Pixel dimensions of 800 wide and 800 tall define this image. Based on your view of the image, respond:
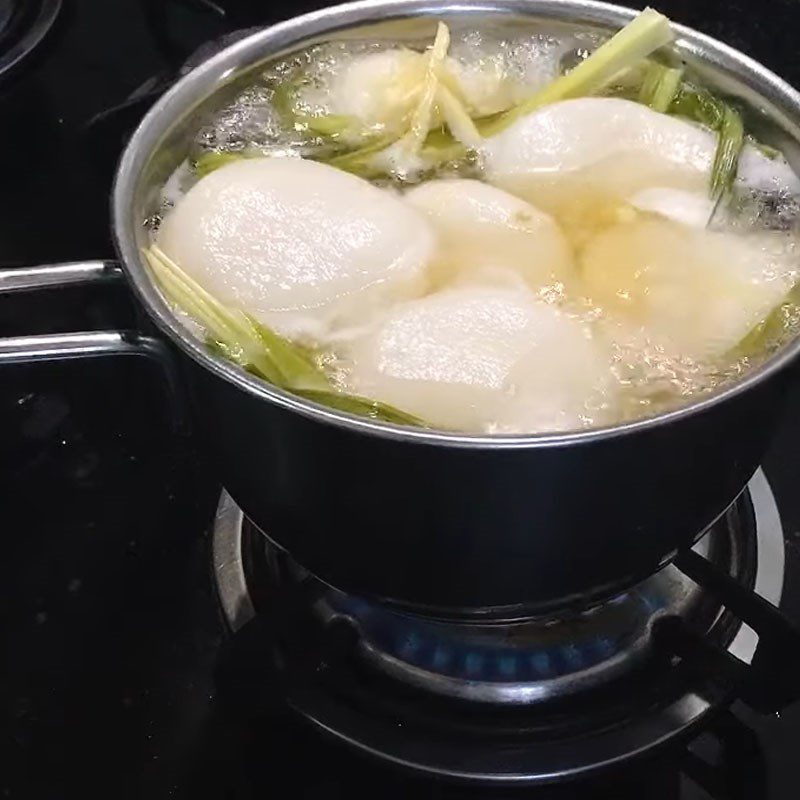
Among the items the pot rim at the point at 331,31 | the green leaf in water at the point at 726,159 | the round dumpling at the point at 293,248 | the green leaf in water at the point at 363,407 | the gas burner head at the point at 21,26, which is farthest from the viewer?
the gas burner head at the point at 21,26

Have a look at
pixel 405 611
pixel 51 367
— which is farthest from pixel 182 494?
pixel 405 611

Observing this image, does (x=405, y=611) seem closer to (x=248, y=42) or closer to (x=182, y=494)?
(x=182, y=494)

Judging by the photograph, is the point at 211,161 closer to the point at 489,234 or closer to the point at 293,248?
the point at 293,248

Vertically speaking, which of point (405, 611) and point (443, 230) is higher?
point (443, 230)

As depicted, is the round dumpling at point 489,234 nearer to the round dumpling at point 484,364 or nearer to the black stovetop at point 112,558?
the round dumpling at point 484,364

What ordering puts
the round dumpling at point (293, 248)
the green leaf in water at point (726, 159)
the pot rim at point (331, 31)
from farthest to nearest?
the green leaf in water at point (726, 159)
the round dumpling at point (293, 248)
the pot rim at point (331, 31)

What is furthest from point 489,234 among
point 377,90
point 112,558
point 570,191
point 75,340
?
point 112,558

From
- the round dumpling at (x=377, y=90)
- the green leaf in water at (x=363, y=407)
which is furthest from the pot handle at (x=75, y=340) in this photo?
the round dumpling at (x=377, y=90)

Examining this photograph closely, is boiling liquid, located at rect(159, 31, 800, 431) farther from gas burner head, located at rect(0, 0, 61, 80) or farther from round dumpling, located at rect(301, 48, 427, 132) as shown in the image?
gas burner head, located at rect(0, 0, 61, 80)
